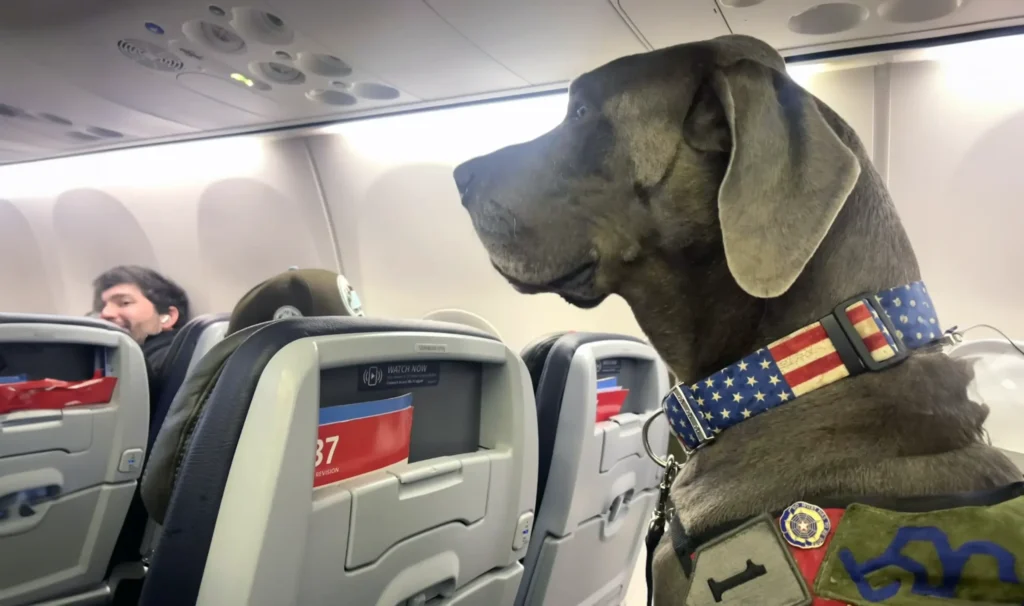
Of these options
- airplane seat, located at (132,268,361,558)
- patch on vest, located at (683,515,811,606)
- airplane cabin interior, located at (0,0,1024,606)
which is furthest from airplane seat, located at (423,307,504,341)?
patch on vest, located at (683,515,811,606)

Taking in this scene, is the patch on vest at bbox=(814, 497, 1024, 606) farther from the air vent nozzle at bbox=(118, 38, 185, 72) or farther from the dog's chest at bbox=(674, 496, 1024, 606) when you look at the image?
the air vent nozzle at bbox=(118, 38, 185, 72)

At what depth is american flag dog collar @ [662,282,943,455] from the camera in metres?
1.06

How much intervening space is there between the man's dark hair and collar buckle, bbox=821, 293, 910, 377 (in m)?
4.86

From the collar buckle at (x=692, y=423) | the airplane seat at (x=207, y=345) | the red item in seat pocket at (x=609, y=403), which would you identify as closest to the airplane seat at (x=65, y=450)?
the airplane seat at (x=207, y=345)

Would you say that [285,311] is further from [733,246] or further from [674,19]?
[674,19]

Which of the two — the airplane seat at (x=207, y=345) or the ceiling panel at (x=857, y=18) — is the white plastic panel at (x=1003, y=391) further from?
the airplane seat at (x=207, y=345)

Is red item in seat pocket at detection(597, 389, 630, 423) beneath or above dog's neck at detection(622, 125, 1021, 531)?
beneath

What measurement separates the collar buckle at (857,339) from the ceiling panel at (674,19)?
6.45 ft

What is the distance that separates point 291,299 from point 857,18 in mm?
2565

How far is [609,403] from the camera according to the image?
243 cm

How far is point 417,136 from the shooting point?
191 inches

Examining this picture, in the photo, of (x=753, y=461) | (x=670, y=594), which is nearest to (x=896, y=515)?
(x=753, y=461)

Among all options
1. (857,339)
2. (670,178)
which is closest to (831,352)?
(857,339)

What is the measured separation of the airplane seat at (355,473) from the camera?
102 centimetres
